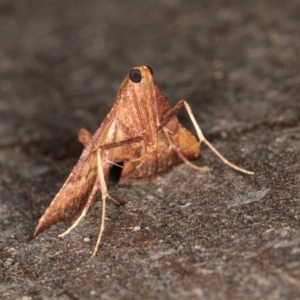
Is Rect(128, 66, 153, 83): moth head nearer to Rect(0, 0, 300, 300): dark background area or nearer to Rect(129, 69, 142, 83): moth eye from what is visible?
Rect(129, 69, 142, 83): moth eye

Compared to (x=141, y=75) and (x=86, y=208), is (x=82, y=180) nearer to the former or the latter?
(x=86, y=208)

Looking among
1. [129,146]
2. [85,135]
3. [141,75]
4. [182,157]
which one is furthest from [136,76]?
[182,157]

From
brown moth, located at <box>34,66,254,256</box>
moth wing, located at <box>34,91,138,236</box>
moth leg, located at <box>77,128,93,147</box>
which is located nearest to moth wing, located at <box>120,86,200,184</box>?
brown moth, located at <box>34,66,254,256</box>

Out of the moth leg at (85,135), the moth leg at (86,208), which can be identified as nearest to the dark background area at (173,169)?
the moth leg at (86,208)

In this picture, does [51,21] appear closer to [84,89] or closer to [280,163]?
[84,89]

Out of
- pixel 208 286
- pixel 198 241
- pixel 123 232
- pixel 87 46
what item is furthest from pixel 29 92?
A: pixel 208 286

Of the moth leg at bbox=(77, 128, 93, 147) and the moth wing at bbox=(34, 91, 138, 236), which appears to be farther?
the moth leg at bbox=(77, 128, 93, 147)
